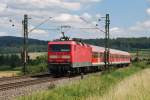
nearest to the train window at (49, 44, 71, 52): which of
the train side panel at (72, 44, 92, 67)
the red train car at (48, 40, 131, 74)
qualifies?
the red train car at (48, 40, 131, 74)

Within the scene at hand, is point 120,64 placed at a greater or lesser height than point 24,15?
lesser

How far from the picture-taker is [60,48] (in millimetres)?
42219

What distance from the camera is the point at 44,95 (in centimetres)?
1825

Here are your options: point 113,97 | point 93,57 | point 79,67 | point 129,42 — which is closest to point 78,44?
point 79,67

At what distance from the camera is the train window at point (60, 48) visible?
42.0m

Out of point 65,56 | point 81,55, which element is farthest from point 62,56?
point 81,55

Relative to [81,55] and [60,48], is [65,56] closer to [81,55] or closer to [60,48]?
[60,48]

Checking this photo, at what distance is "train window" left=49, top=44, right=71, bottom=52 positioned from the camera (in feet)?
138

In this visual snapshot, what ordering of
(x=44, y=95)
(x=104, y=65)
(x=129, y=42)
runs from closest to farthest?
(x=44, y=95) < (x=104, y=65) < (x=129, y=42)

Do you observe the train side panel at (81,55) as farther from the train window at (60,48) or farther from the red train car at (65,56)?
the train window at (60,48)

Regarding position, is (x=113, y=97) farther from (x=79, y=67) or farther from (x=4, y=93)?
(x=79, y=67)

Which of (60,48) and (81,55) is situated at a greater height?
(60,48)

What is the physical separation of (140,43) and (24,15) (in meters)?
151

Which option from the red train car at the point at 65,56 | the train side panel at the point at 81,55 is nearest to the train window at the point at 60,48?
the red train car at the point at 65,56
